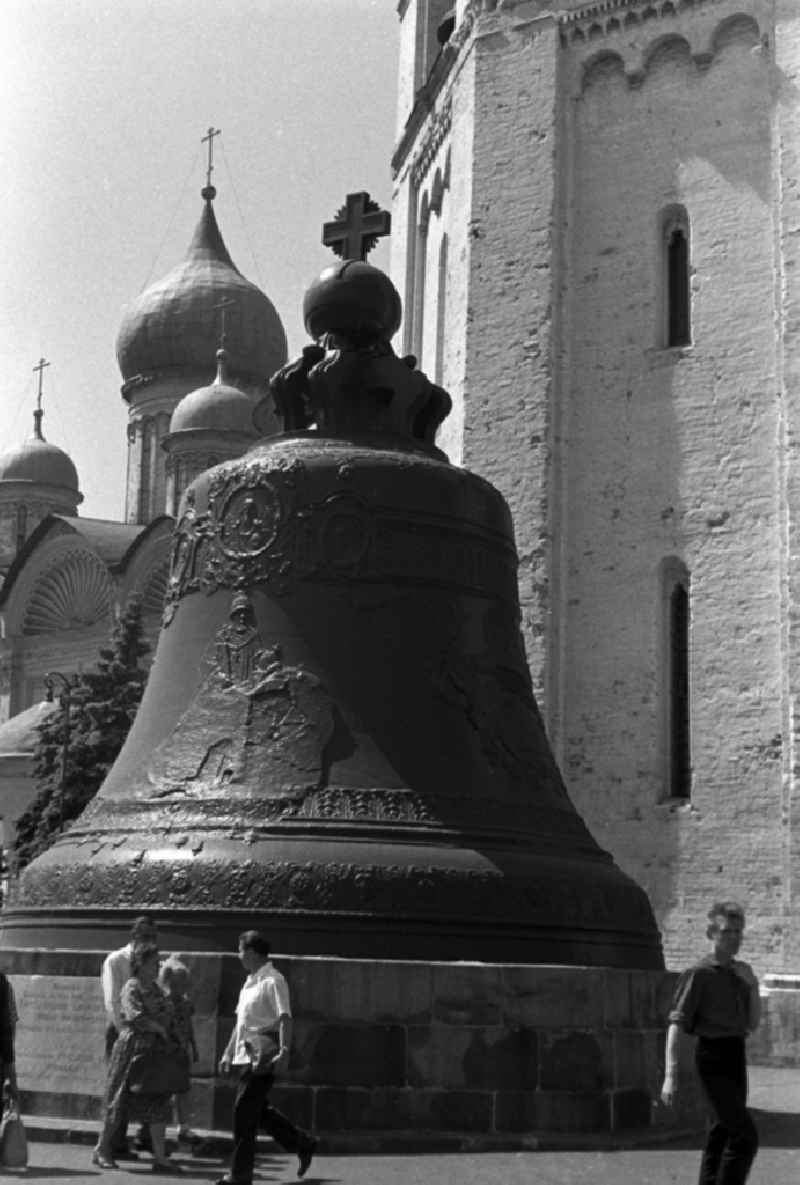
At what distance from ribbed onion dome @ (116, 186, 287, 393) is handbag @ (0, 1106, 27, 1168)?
44950 millimetres

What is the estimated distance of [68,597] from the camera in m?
47.7

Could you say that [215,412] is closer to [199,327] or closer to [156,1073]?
[199,327]

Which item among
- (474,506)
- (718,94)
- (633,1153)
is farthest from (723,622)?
(633,1153)

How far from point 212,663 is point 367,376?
5.24ft

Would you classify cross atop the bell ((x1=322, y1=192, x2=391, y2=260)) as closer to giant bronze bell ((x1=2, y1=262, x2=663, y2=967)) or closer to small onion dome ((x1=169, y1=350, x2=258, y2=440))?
giant bronze bell ((x1=2, y1=262, x2=663, y2=967))

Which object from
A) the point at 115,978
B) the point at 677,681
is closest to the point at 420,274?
the point at 677,681

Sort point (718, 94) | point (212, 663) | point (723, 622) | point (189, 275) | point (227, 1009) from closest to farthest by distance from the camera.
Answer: point (227, 1009) → point (212, 663) → point (723, 622) → point (718, 94) → point (189, 275)

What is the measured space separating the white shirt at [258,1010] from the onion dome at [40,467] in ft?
161

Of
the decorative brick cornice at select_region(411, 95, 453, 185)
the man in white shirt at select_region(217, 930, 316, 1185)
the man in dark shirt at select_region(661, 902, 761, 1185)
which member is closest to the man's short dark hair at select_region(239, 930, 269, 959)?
the man in white shirt at select_region(217, 930, 316, 1185)

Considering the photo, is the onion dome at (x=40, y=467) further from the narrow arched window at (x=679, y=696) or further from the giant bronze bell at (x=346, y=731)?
the giant bronze bell at (x=346, y=731)

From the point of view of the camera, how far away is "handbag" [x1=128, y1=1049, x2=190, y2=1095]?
6828 mm

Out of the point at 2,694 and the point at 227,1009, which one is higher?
the point at 2,694

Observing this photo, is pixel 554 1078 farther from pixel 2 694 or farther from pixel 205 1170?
pixel 2 694

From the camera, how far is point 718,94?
2145 centimetres
